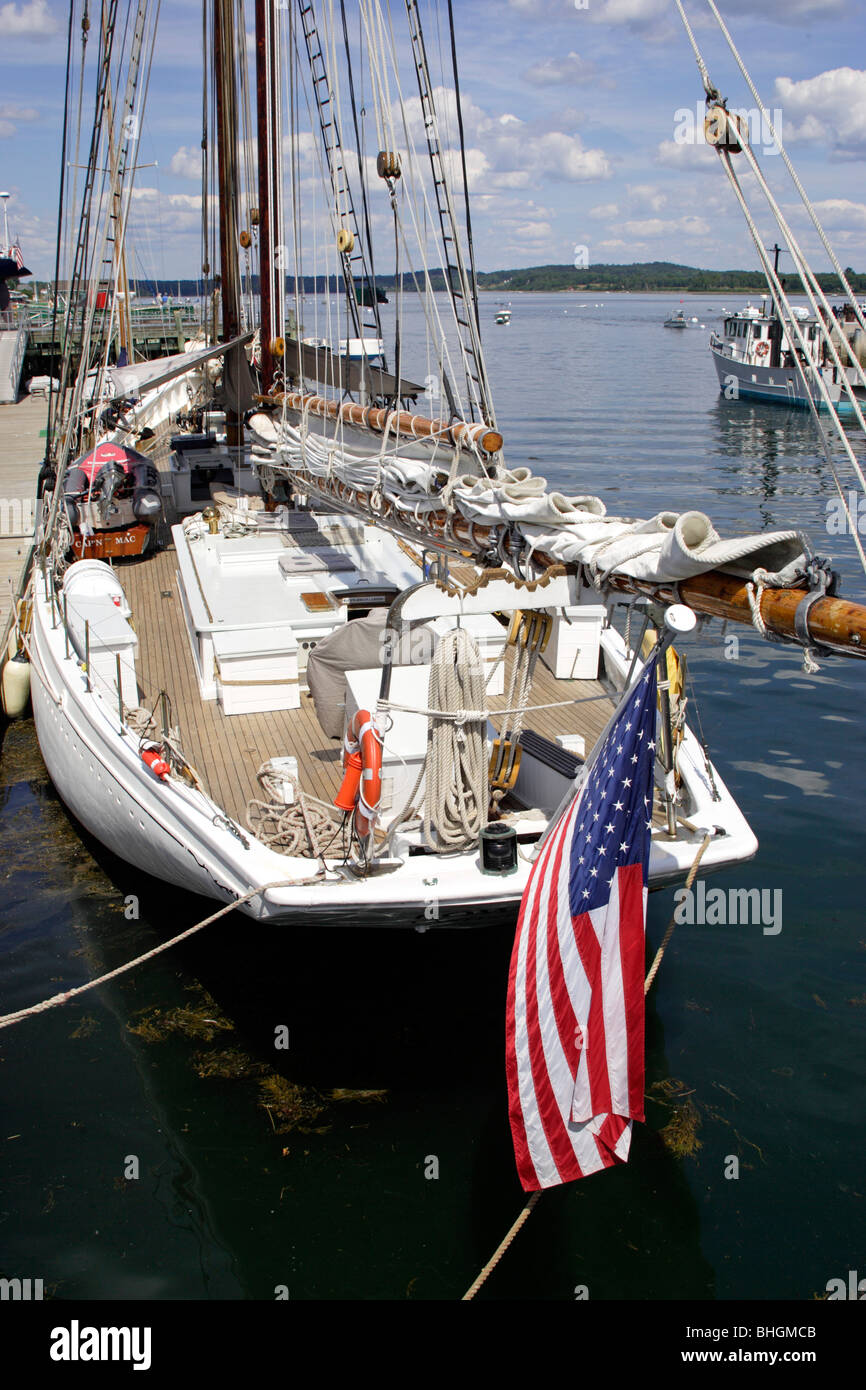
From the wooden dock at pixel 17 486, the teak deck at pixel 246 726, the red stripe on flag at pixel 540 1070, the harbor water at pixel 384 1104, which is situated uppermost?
the wooden dock at pixel 17 486

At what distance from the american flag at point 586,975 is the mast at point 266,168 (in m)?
12.6

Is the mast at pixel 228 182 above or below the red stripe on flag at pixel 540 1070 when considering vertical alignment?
above

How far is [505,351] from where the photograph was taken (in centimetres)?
9262

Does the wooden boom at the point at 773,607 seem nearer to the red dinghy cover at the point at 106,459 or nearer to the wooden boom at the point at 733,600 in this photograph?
the wooden boom at the point at 733,600

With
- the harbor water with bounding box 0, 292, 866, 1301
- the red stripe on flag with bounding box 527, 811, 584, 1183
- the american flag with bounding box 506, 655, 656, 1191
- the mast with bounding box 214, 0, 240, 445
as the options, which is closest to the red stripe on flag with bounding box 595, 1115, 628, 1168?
the american flag with bounding box 506, 655, 656, 1191

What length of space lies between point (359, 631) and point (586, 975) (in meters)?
5.19

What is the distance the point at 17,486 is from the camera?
2966cm

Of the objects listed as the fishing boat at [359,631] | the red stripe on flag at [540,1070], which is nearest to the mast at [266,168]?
the fishing boat at [359,631]

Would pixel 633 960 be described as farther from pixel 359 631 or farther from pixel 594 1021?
pixel 359 631

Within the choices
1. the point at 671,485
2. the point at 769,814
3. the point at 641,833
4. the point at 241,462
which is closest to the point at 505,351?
the point at 671,485

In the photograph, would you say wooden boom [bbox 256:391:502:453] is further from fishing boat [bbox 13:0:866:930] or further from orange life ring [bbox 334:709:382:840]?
orange life ring [bbox 334:709:382:840]

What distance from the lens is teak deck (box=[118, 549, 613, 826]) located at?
9.91 metres

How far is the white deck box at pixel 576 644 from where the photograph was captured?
1240cm
